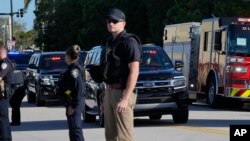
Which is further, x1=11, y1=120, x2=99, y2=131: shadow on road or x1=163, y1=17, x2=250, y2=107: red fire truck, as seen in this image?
x1=163, y1=17, x2=250, y2=107: red fire truck

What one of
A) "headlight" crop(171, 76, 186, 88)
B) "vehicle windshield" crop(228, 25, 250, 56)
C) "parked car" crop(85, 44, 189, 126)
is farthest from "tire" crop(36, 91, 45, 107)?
"headlight" crop(171, 76, 186, 88)

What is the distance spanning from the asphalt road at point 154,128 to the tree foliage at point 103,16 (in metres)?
22.9

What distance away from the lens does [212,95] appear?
24750 millimetres

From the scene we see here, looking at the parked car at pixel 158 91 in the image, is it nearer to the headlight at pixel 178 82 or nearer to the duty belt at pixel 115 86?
the headlight at pixel 178 82

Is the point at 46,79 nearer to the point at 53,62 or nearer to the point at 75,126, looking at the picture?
the point at 53,62

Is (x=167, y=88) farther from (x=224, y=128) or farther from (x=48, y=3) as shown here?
(x=48, y=3)

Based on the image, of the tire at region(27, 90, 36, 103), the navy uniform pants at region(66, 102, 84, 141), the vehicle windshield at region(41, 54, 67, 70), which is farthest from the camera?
the tire at region(27, 90, 36, 103)

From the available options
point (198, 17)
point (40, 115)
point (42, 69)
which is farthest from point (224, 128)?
point (198, 17)

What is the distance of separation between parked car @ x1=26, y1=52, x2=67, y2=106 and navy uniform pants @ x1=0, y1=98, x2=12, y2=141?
1290 cm

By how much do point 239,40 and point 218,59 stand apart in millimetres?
1158

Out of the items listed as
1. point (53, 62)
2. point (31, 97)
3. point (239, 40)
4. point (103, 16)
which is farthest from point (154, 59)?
point (103, 16)

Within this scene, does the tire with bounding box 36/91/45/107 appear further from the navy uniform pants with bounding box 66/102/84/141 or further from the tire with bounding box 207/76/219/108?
the navy uniform pants with bounding box 66/102/84/141

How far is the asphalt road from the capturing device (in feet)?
47.4

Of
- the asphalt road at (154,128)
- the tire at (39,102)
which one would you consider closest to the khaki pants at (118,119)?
the asphalt road at (154,128)
